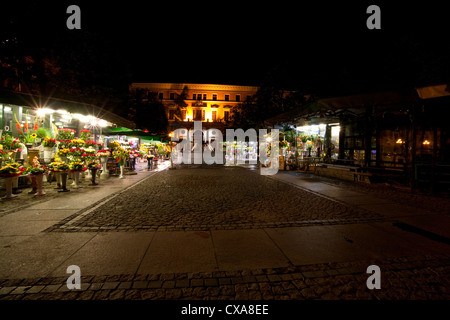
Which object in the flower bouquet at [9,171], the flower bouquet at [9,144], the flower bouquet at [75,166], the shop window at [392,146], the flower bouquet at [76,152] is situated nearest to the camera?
the flower bouquet at [9,171]

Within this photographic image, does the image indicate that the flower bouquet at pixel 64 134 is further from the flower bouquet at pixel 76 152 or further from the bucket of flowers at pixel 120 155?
the bucket of flowers at pixel 120 155

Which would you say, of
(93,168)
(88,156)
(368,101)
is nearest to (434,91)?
(368,101)

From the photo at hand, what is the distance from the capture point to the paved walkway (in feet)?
8.38

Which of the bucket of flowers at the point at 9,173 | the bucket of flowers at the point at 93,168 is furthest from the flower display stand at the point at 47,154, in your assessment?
the bucket of flowers at the point at 9,173

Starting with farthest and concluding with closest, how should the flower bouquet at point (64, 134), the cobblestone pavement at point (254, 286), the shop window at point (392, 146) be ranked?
the shop window at point (392, 146) < the flower bouquet at point (64, 134) < the cobblestone pavement at point (254, 286)

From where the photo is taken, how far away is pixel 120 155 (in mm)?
11805

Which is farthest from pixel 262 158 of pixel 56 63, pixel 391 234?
pixel 56 63

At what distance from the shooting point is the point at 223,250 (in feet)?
11.6

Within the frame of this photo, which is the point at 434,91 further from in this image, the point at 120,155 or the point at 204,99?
the point at 204,99

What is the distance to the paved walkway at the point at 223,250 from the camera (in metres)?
2.55

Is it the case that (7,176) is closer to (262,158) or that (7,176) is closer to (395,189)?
(395,189)

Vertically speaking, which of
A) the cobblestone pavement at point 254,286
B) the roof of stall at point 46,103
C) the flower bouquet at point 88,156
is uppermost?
the roof of stall at point 46,103

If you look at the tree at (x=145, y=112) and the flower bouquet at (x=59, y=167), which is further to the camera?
the tree at (x=145, y=112)
